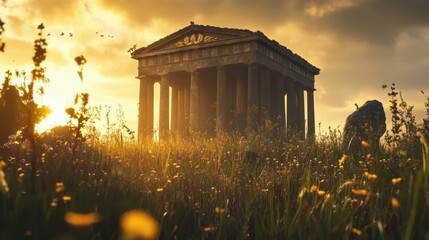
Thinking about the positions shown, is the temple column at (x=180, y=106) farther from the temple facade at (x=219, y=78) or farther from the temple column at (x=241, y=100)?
the temple column at (x=241, y=100)

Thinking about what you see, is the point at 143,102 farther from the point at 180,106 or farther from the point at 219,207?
the point at 219,207

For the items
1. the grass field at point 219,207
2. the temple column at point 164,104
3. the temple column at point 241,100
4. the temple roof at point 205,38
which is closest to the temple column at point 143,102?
the temple column at point 164,104

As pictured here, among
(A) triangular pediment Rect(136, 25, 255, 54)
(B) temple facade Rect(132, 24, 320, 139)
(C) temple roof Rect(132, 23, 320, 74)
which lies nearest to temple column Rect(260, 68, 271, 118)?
(B) temple facade Rect(132, 24, 320, 139)

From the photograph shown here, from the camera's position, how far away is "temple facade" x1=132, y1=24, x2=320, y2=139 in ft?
102

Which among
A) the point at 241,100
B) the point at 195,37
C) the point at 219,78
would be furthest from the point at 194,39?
the point at 241,100

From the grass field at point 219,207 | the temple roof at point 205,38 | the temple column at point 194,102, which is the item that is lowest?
the grass field at point 219,207

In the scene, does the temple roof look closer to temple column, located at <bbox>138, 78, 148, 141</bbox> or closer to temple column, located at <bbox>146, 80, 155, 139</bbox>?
temple column, located at <bbox>138, 78, 148, 141</bbox>

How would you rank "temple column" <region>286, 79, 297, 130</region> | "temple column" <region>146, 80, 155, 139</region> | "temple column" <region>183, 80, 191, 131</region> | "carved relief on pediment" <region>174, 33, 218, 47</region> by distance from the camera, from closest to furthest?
"carved relief on pediment" <region>174, 33, 218, 47</region> < "temple column" <region>146, 80, 155, 139</region> < "temple column" <region>183, 80, 191, 131</region> < "temple column" <region>286, 79, 297, 130</region>

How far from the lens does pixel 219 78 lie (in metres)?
32.2

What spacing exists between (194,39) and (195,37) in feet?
0.55

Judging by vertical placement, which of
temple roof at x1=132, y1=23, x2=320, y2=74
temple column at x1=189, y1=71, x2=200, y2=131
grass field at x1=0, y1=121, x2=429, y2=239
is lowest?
grass field at x1=0, y1=121, x2=429, y2=239

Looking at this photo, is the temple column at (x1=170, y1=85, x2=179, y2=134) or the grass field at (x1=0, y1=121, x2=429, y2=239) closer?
the grass field at (x1=0, y1=121, x2=429, y2=239)

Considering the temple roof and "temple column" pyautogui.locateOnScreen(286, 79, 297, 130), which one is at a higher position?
the temple roof

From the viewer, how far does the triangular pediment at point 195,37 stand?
3097cm
